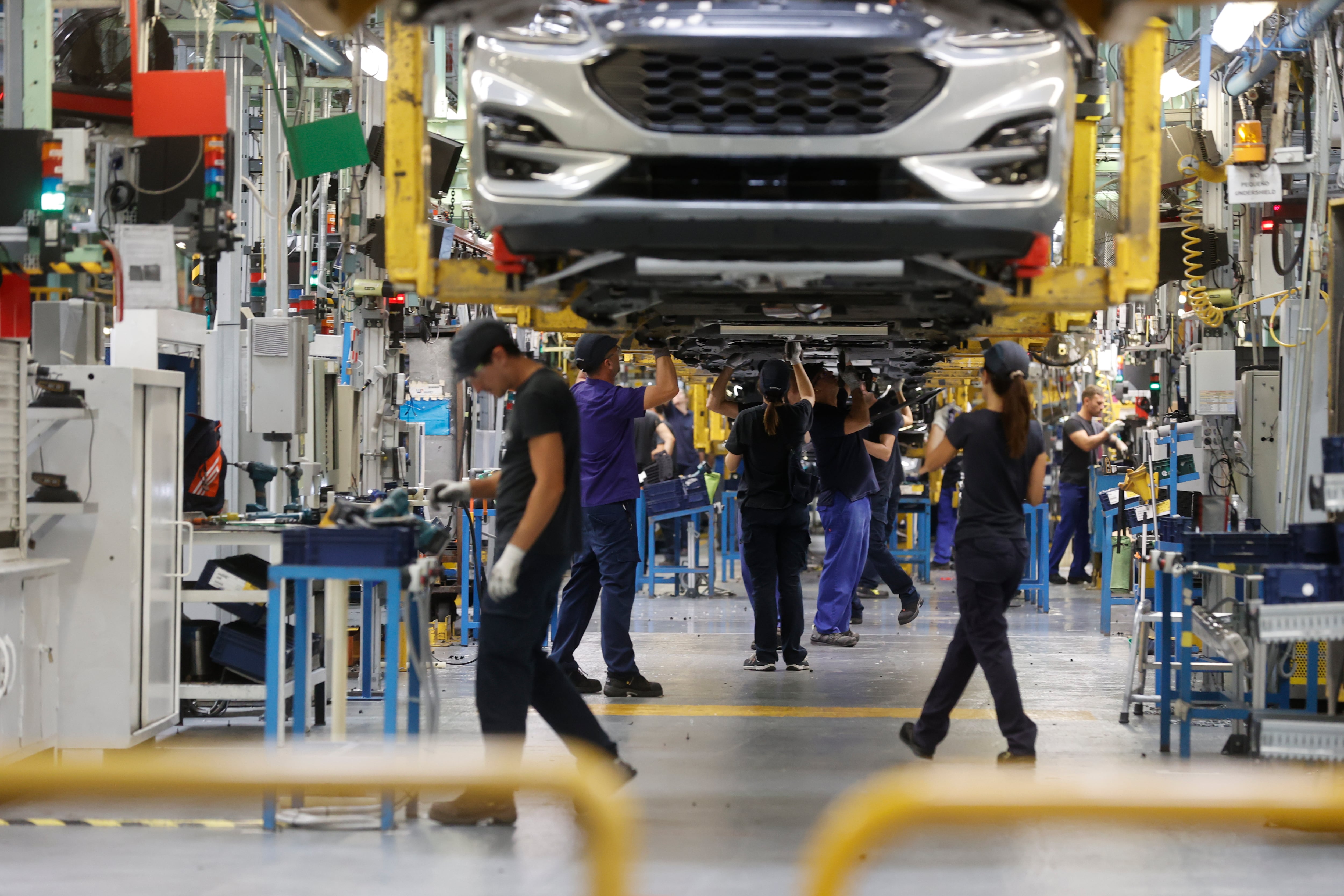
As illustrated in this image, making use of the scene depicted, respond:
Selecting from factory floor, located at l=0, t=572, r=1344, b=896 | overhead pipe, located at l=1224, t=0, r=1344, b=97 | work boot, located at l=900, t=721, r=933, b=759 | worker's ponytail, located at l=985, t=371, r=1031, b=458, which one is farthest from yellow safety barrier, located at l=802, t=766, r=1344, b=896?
overhead pipe, located at l=1224, t=0, r=1344, b=97

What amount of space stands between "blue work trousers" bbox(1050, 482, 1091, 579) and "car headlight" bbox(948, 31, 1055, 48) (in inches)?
387

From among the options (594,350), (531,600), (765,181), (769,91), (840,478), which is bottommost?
(531,600)

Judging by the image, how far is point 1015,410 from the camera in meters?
5.69

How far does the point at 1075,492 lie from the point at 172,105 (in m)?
10.0

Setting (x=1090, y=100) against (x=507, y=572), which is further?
(x=1090, y=100)

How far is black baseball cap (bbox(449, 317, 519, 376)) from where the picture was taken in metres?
4.89

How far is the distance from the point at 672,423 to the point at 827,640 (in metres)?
6.23

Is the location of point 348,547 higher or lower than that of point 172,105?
lower

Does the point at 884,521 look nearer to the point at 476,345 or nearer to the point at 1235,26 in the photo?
the point at 1235,26

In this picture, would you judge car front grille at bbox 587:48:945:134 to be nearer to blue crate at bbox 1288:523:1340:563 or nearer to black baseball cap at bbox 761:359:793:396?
blue crate at bbox 1288:523:1340:563

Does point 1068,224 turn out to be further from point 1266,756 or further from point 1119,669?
point 1119,669

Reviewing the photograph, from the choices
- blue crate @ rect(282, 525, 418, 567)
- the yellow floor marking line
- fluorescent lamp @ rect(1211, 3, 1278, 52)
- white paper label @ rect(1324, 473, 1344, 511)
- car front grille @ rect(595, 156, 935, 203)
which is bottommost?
the yellow floor marking line

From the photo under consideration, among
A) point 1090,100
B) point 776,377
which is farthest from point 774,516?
point 1090,100

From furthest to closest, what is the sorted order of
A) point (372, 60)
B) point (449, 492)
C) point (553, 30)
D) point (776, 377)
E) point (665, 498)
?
point (665, 498)
point (372, 60)
point (776, 377)
point (449, 492)
point (553, 30)
